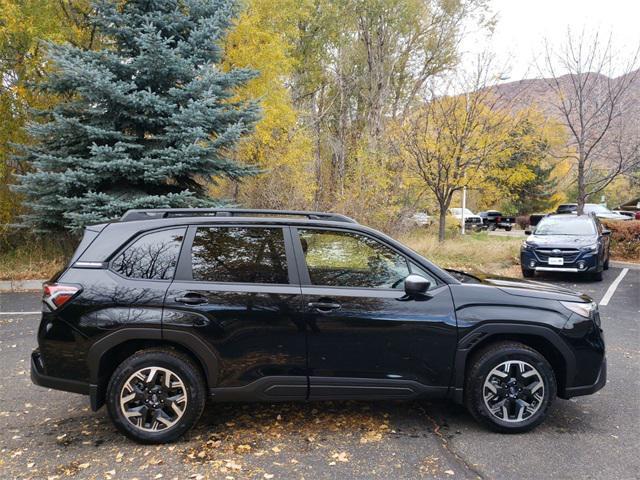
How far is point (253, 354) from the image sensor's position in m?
3.35

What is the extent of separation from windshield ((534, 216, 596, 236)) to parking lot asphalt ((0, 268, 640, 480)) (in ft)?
25.1

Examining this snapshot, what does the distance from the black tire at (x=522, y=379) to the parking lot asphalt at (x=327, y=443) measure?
11cm

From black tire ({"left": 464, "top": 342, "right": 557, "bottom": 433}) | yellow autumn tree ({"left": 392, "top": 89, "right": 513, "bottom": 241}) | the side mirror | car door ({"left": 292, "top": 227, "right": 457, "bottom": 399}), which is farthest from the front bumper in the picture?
the side mirror

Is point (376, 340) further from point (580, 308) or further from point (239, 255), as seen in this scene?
point (580, 308)

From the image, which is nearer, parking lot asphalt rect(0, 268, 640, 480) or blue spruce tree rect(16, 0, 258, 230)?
parking lot asphalt rect(0, 268, 640, 480)

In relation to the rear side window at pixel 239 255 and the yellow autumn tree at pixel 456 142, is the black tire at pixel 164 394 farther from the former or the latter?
the yellow autumn tree at pixel 456 142

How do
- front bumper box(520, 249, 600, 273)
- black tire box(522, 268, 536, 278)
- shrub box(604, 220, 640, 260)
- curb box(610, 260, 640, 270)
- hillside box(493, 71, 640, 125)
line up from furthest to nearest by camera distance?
hillside box(493, 71, 640, 125), shrub box(604, 220, 640, 260), curb box(610, 260, 640, 270), black tire box(522, 268, 536, 278), front bumper box(520, 249, 600, 273)

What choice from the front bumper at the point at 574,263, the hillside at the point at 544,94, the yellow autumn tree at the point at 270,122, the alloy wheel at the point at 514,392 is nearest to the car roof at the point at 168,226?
the alloy wheel at the point at 514,392

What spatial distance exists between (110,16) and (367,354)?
29.8 ft

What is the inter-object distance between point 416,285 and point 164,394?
2.00m

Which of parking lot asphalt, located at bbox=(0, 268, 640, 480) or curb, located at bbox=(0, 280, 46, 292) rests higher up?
curb, located at bbox=(0, 280, 46, 292)

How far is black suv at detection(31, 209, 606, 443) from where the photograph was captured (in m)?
3.30

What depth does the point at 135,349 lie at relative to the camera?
11.2ft

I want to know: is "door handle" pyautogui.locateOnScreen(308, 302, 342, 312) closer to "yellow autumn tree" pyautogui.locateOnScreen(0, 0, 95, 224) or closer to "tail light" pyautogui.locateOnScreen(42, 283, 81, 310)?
"tail light" pyautogui.locateOnScreen(42, 283, 81, 310)
